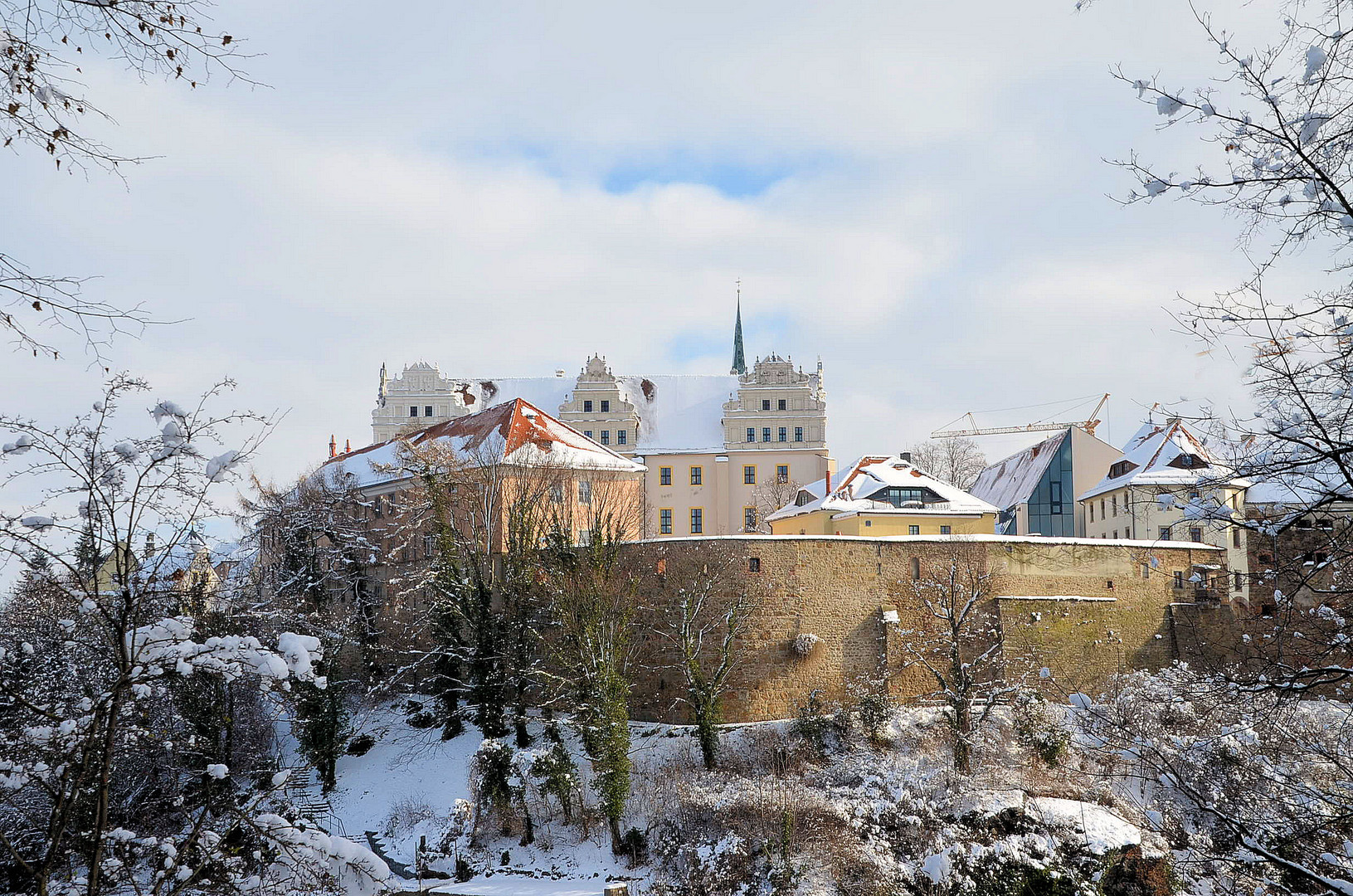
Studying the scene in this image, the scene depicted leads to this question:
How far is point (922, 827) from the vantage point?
17.7 meters

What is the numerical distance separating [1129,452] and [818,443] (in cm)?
1312

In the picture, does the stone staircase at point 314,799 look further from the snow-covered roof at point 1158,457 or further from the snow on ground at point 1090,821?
the snow-covered roof at point 1158,457

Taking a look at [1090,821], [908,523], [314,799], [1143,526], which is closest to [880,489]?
[908,523]

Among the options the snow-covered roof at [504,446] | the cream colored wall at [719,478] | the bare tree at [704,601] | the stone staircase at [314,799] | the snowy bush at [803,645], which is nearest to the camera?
the stone staircase at [314,799]

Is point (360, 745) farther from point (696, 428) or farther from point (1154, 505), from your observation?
point (696, 428)

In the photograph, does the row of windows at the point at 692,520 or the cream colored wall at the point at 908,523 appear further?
the row of windows at the point at 692,520

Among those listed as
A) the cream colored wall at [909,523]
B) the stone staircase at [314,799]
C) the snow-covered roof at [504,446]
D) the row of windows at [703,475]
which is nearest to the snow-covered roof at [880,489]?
the cream colored wall at [909,523]

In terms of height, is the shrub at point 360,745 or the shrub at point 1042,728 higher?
the shrub at point 1042,728

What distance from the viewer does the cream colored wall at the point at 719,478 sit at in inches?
1732

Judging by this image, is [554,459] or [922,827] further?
[554,459]

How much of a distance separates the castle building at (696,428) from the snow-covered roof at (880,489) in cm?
793

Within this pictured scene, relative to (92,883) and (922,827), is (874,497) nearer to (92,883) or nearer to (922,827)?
(922,827)

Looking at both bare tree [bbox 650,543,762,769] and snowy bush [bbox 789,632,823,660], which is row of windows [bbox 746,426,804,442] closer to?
bare tree [bbox 650,543,762,769]

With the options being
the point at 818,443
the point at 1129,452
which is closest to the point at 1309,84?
the point at 1129,452
